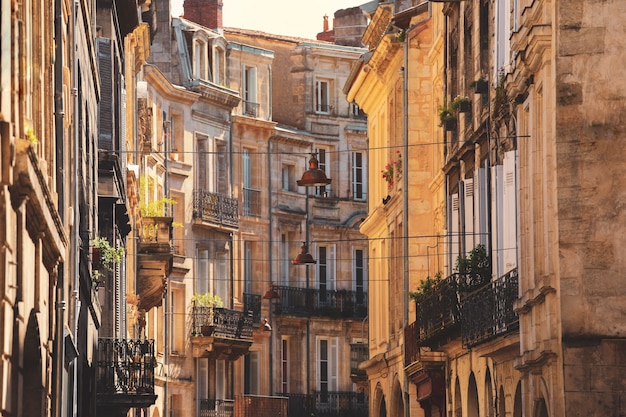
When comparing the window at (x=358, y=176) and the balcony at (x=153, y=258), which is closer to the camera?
the balcony at (x=153, y=258)

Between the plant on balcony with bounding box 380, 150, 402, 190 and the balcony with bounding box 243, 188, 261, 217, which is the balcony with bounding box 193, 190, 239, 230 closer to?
the balcony with bounding box 243, 188, 261, 217

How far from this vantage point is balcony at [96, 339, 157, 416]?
115ft

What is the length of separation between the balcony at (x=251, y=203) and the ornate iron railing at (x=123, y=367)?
2957 cm

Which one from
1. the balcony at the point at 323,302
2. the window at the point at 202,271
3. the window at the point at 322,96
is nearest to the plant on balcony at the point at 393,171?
the window at the point at 202,271

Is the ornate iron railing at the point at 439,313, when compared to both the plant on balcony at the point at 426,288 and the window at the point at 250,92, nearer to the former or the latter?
the plant on balcony at the point at 426,288

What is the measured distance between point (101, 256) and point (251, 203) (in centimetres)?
3553

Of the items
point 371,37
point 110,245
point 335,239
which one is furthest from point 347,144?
point 110,245

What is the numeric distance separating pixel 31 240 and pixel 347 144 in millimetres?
53898

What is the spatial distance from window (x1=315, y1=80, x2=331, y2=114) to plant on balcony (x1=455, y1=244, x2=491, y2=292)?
3851 centimetres

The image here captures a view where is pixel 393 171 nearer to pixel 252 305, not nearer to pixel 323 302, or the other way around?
pixel 252 305

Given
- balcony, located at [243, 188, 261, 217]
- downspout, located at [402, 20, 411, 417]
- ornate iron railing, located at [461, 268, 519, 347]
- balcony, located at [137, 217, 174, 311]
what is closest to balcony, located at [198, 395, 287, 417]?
balcony, located at [243, 188, 261, 217]

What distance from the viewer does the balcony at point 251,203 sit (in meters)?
67.1

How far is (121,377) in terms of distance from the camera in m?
36.3

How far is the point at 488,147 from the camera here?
32.7 m
